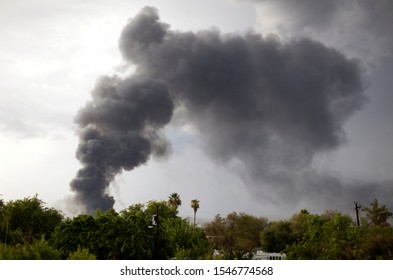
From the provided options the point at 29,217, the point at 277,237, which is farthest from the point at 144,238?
the point at 277,237

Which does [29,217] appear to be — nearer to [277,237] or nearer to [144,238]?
[144,238]

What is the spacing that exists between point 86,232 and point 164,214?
1495 inches

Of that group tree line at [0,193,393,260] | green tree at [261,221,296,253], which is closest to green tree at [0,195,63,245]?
tree line at [0,193,393,260]

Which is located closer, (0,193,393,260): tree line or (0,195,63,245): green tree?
(0,193,393,260): tree line

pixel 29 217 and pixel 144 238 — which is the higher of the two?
pixel 29 217

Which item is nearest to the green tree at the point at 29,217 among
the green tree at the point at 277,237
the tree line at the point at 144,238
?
the tree line at the point at 144,238

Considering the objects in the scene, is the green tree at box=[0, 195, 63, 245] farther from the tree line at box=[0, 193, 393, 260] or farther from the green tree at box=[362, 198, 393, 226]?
the green tree at box=[362, 198, 393, 226]

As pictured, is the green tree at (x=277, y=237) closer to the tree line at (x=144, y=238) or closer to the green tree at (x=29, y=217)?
the tree line at (x=144, y=238)

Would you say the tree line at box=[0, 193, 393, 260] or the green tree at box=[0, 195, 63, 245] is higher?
the green tree at box=[0, 195, 63, 245]

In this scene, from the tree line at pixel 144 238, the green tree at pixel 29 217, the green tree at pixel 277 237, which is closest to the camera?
the tree line at pixel 144 238

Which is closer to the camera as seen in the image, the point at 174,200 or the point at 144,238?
the point at 144,238
